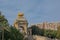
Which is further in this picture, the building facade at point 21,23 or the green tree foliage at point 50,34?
the green tree foliage at point 50,34

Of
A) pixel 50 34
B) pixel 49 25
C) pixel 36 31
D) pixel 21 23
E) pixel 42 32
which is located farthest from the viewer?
pixel 49 25

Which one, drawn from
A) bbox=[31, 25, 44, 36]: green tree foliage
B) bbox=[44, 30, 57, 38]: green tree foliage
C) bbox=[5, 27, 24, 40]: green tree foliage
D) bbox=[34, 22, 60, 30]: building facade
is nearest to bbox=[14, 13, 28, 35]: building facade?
bbox=[31, 25, 44, 36]: green tree foliage

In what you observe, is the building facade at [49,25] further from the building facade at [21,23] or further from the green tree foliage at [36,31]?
the building facade at [21,23]

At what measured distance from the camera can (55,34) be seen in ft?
274

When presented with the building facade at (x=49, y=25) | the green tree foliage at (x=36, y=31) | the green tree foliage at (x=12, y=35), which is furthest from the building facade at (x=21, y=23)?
the green tree foliage at (x=12, y=35)

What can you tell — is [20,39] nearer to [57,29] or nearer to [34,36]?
[34,36]

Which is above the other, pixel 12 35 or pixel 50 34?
pixel 12 35

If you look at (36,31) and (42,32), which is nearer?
(36,31)

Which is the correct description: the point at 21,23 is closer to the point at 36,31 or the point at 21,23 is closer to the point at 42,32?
the point at 36,31

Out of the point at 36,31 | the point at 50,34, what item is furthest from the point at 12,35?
the point at 50,34

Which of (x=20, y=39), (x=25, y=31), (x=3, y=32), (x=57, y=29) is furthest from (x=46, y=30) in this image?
(x=3, y=32)

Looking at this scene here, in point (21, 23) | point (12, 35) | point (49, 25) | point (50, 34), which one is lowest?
point (50, 34)

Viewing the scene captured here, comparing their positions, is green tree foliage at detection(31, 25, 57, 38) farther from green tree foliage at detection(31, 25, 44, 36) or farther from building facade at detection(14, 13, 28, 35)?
building facade at detection(14, 13, 28, 35)

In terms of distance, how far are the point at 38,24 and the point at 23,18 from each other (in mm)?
15177
